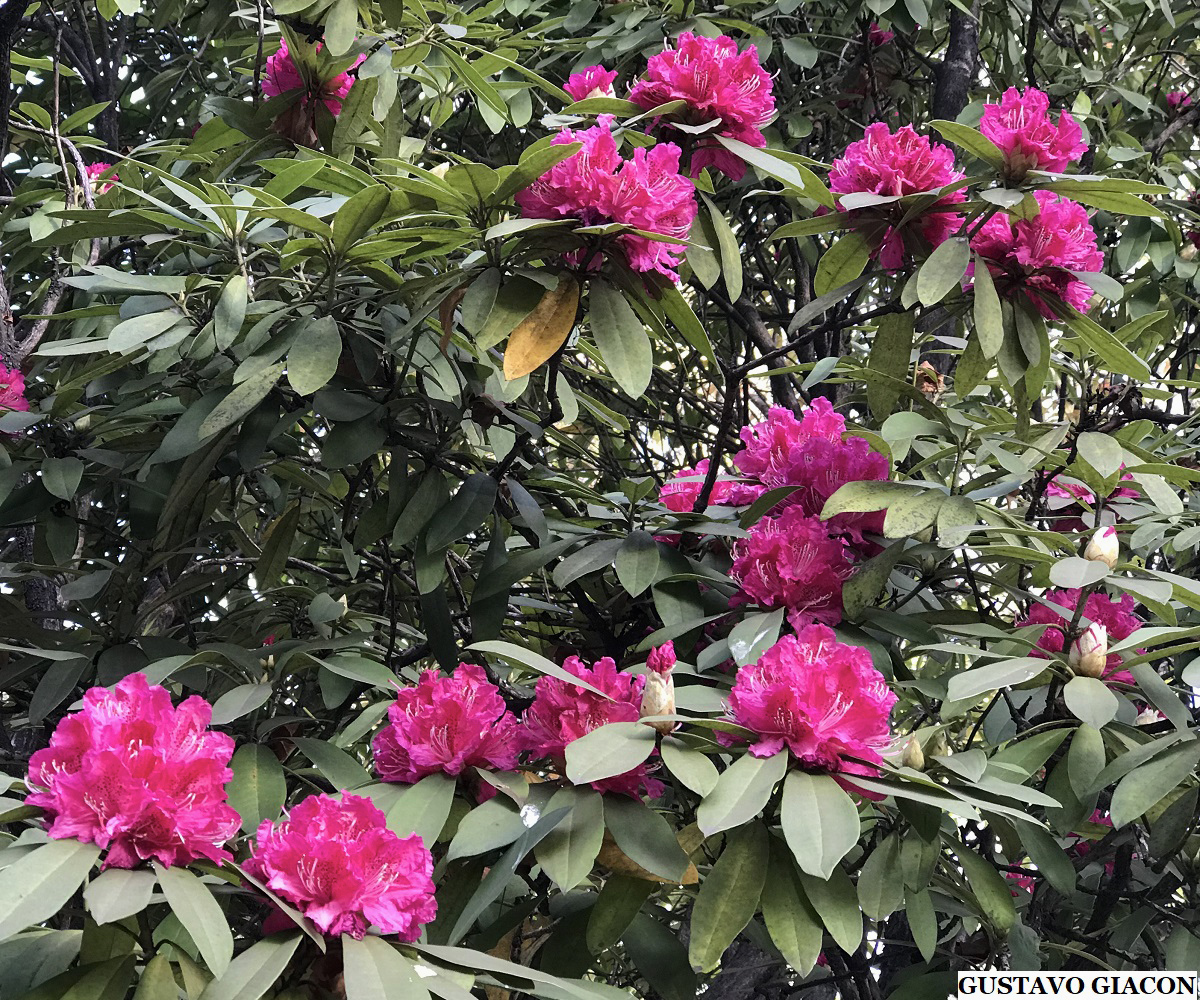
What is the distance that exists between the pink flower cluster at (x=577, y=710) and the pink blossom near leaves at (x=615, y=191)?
16.7 inches

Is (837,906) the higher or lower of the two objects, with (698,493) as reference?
higher

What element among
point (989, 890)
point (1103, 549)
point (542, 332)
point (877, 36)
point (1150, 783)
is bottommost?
point (989, 890)

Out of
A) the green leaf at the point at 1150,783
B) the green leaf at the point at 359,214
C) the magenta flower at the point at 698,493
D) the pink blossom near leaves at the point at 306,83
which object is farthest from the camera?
the pink blossom near leaves at the point at 306,83

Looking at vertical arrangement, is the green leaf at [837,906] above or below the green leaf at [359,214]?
below

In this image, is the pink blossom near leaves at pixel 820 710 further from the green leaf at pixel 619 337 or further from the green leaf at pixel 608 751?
the green leaf at pixel 619 337

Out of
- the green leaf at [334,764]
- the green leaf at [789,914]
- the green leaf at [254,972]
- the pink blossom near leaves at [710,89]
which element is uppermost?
the pink blossom near leaves at [710,89]

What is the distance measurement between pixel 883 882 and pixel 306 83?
1.40 metres

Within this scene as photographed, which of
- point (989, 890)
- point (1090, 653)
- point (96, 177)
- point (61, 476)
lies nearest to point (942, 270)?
point (1090, 653)

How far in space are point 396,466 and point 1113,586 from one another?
0.84 metres

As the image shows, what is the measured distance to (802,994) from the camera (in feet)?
7.80

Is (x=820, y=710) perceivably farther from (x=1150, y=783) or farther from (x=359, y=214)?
(x=359, y=214)

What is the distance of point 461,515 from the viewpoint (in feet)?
4.67

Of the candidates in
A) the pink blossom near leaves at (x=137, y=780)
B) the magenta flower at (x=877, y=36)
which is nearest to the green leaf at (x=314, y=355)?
the pink blossom near leaves at (x=137, y=780)

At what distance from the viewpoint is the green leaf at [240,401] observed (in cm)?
128
